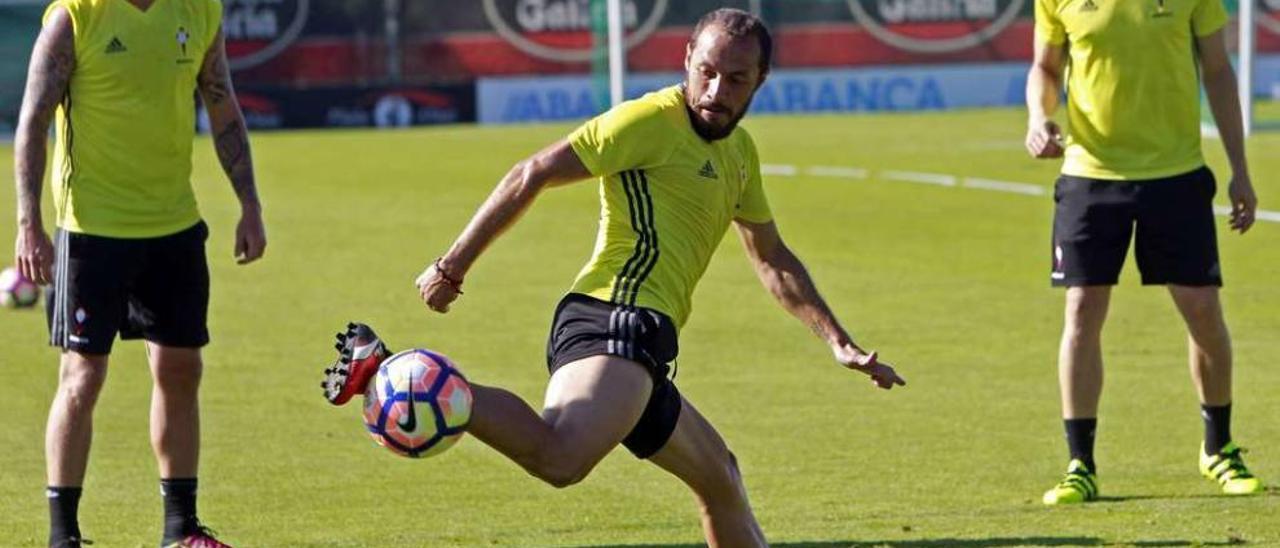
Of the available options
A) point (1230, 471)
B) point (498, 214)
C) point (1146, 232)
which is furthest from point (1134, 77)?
point (498, 214)

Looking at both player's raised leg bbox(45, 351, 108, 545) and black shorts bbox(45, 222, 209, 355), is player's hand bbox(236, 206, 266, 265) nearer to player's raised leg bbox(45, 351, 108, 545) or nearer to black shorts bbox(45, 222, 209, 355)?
black shorts bbox(45, 222, 209, 355)

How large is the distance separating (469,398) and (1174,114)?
13.4ft

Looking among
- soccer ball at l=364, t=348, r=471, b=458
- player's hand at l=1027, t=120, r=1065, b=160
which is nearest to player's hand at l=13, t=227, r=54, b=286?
soccer ball at l=364, t=348, r=471, b=458

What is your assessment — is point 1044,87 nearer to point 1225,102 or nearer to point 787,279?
point 1225,102

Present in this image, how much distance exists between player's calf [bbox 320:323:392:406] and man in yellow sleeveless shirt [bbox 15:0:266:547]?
2052 mm

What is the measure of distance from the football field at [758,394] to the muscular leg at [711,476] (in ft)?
3.91

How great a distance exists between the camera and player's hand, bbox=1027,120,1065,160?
9.18 meters

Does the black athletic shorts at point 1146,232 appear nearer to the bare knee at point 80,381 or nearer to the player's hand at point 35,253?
the bare knee at point 80,381

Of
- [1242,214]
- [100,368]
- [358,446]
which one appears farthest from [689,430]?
[358,446]

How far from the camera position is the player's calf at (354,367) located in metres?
6.28

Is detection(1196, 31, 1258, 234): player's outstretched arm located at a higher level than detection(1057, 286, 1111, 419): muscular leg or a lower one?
higher

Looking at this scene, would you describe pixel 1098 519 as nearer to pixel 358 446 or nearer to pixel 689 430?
pixel 689 430

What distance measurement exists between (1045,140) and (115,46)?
11.2 ft

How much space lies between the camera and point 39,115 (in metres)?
A: 7.92
